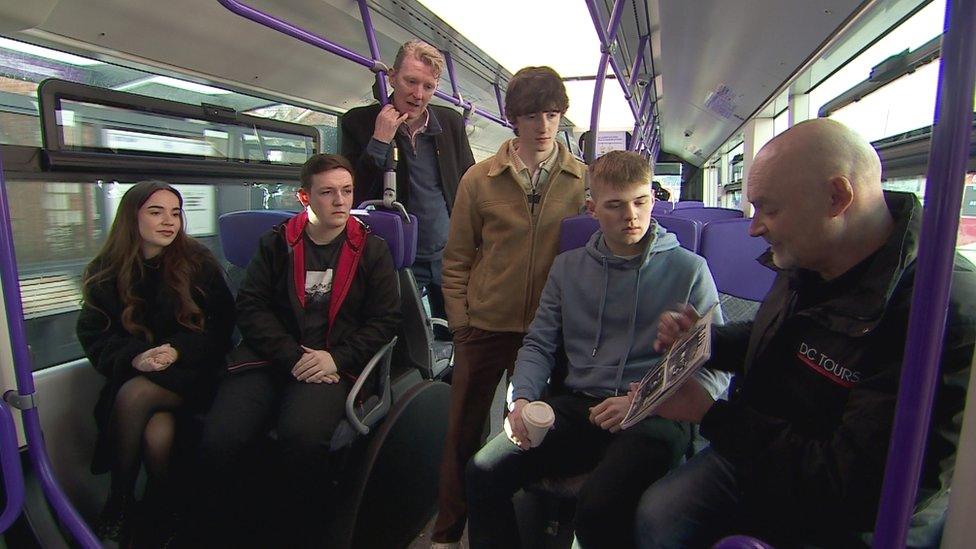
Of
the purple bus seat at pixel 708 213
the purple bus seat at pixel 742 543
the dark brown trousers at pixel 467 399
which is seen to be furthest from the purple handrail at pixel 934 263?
the purple bus seat at pixel 708 213

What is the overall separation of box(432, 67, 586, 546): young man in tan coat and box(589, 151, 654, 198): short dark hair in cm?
25

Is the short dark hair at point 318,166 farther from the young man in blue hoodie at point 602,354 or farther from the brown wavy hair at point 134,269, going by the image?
the young man in blue hoodie at point 602,354

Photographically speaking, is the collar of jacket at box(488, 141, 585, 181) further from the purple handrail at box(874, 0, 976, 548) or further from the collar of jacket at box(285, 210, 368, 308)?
the purple handrail at box(874, 0, 976, 548)

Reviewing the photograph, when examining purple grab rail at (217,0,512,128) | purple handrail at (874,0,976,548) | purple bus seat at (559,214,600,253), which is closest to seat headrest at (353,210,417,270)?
purple grab rail at (217,0,512,128)

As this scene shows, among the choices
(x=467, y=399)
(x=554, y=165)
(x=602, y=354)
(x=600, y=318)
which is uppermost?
(x=554, y=165)

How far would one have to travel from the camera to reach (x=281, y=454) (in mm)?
1702

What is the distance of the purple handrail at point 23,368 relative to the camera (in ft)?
4.09

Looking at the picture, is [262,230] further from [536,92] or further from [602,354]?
[602,354]

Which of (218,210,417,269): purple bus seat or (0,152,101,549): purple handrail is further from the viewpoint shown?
(218,210,417,269): purple bus seat

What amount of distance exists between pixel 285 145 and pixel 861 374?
121 inches

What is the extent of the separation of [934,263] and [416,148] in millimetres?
2236

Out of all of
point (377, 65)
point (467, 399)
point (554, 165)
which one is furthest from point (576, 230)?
point (377, 65)

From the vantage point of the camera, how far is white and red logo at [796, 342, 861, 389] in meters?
1.00

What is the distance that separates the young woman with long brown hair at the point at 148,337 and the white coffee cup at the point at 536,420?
52.6 inches
